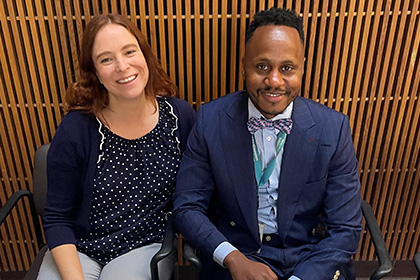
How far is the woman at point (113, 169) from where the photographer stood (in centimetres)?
233

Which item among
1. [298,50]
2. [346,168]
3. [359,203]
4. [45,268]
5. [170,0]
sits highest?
[170,0]

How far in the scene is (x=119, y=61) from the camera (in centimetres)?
220

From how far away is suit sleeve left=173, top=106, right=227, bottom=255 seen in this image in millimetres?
2256

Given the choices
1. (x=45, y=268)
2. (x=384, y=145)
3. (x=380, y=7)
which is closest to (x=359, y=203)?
(x=384, y=145)

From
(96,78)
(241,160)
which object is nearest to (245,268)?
(241,160)

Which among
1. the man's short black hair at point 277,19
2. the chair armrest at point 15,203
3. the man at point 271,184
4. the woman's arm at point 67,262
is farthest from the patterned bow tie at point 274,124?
the chair armrest at point 15,203

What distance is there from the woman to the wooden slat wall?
286 millimetres

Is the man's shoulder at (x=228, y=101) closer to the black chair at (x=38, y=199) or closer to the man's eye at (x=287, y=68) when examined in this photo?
the man's eye at (x=287, y=68)

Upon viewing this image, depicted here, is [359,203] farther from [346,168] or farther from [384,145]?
[384,145]

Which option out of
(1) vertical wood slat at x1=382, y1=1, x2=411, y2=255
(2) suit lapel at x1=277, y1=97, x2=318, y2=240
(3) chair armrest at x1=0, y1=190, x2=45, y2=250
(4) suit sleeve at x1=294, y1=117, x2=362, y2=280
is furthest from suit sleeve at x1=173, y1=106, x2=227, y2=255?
(1) vertical wood slat at x1=382, y1=1, x2=411, y2=255

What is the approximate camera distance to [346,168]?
87.7 inches

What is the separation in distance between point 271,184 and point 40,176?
134 cm

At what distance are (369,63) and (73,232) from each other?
205 cm

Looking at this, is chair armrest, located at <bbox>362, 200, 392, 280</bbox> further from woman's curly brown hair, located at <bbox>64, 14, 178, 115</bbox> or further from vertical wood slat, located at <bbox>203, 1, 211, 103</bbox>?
woman's curly brown hair, located at <bbox>64, 14, 178, 115</bbox>
